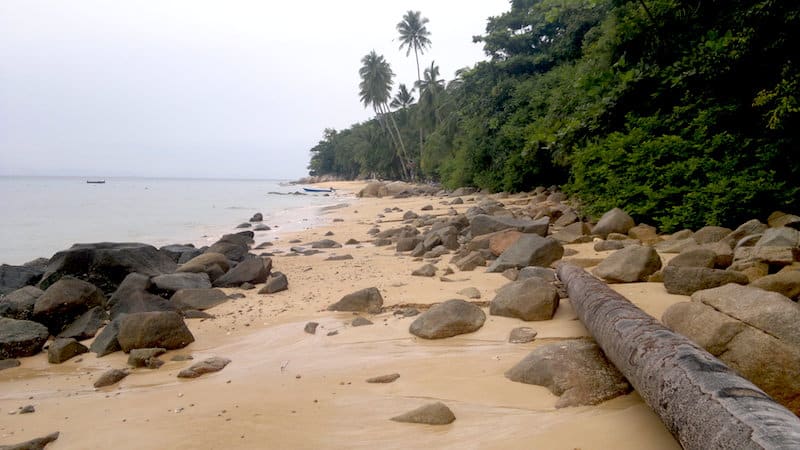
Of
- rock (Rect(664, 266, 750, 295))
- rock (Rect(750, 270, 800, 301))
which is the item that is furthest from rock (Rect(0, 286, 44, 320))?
rock (Rect(750, 270, 800, 301))

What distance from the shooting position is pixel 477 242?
8156mm

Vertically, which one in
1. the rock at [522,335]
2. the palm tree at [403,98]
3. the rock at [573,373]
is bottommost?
the rock at [522,335]

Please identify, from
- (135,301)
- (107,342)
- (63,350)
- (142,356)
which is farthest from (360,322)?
(135,301)

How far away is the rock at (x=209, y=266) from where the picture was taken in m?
8.16

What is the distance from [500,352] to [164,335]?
3.38m

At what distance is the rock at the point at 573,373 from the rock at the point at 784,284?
1.65m

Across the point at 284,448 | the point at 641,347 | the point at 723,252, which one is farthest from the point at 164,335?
the point at 723,252

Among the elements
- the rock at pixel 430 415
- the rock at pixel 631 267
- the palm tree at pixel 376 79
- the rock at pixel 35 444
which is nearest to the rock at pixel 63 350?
the rock at pixel 35 444

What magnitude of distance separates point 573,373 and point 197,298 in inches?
212

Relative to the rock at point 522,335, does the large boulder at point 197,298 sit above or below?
below

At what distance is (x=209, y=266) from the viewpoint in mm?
8391

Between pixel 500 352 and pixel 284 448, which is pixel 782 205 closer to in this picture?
pixel 500 352

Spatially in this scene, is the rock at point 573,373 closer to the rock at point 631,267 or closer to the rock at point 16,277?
the rock at point 631,267

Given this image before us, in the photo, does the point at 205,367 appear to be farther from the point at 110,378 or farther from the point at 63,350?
the point at 63,350
